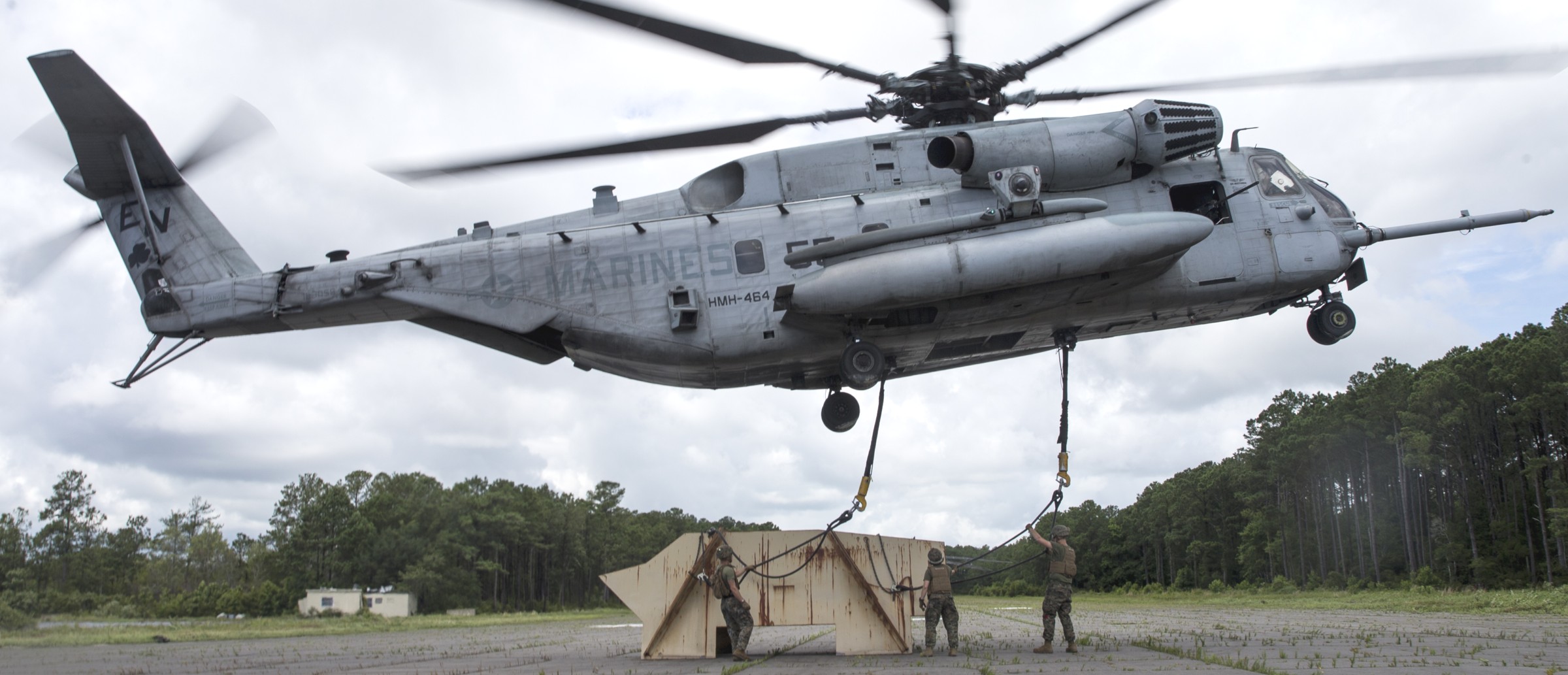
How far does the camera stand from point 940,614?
1138cm

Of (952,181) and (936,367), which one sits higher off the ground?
(952,181)

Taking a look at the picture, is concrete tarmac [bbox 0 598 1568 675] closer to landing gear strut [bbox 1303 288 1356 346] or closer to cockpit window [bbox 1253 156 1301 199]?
landing gear strut [bbox 1303 288 1356 346]

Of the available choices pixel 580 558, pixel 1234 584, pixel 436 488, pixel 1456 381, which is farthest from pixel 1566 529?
pixel 436 488

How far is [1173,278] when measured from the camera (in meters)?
12.8

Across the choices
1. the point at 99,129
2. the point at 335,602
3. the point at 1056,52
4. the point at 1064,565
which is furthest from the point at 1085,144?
the point at 335,602

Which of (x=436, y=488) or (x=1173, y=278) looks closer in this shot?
(x=1173, y=278)

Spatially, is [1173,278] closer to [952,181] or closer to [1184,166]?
[1184,166]

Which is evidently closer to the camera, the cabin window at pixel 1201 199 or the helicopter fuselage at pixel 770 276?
the helicopter fuselage at pixel 770 276

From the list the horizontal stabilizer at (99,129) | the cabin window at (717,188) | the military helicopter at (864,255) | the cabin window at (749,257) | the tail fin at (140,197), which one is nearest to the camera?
the military helicopter at (864,255)

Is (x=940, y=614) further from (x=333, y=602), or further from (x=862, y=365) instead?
(x=333, y=602)

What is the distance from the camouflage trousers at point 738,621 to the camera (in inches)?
439

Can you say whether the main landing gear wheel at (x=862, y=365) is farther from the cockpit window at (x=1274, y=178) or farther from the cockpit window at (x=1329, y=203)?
the cockpit window at (x=1329, y=203)

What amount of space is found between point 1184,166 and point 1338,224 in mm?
2216

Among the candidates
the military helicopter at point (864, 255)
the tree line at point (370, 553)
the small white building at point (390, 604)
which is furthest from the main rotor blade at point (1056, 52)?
the small white building at point (390, 604)
